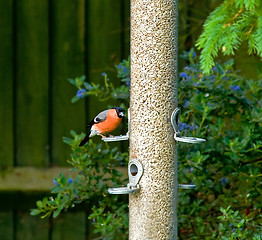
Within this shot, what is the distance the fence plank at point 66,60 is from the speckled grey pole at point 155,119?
1663mm

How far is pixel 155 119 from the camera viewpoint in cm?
211

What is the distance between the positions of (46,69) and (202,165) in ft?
4.61

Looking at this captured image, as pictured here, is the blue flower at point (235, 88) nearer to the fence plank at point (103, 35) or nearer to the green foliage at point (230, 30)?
the green foliage at point (230, 30)

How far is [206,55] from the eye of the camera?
209 cm

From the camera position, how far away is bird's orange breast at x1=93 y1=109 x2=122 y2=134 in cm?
223

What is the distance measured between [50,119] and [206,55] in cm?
186

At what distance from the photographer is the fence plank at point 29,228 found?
3807 mm

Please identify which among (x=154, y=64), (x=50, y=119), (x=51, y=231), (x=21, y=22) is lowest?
(x=51, y=231)

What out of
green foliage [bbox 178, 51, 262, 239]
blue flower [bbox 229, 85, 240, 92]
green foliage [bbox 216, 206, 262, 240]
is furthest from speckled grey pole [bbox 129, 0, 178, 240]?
blue flower [bbox 229, 85, 240, 92]

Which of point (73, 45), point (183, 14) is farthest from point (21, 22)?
point (183, 14)

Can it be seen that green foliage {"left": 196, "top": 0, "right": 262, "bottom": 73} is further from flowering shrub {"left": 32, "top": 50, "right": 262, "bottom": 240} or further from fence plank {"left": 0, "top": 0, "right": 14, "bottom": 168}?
fence plank {"left": 0, "top": 0, "right": 14, "bottom": 168}

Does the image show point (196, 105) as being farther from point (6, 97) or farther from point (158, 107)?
point (6, 97)

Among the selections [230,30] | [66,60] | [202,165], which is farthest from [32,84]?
[230,30]

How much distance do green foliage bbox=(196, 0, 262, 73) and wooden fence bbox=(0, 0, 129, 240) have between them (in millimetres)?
1654
